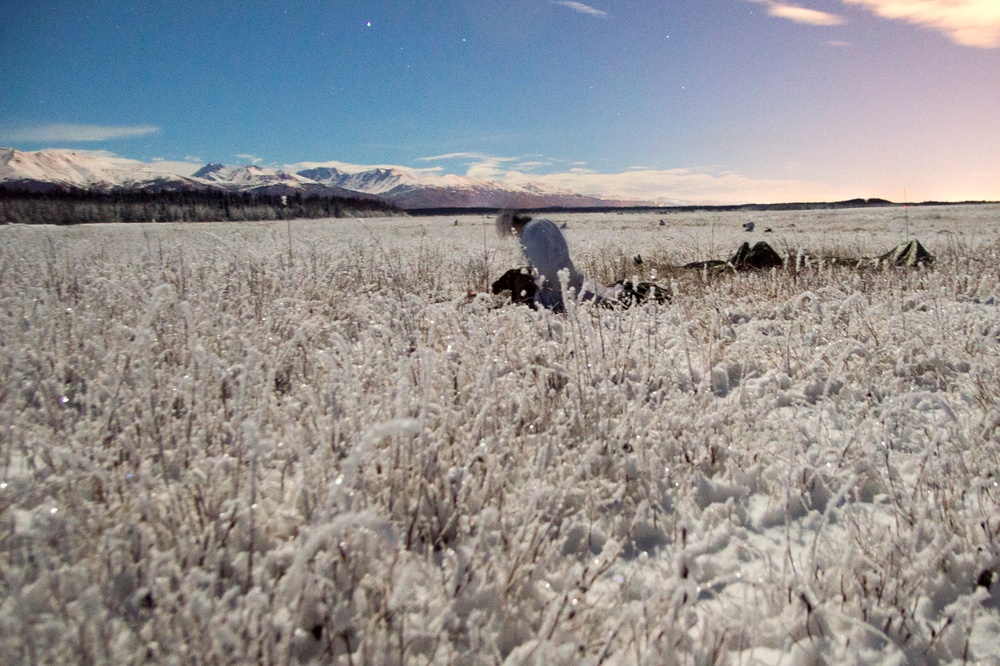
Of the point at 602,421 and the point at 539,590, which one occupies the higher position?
the point at 602,421

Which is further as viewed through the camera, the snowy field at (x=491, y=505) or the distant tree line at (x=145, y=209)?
the distant tree line at (x=145, y=209)

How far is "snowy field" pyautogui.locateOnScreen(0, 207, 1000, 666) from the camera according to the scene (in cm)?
135

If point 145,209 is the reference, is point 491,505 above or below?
below

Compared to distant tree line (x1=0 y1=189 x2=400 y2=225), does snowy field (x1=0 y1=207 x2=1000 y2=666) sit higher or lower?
lower

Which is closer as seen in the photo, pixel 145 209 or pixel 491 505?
pixel 491 505

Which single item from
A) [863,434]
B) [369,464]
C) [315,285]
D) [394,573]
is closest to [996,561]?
[863,434]

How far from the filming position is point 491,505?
1879 millimetres

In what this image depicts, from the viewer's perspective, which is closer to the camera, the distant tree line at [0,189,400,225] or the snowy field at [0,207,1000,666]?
the snowy field at [0,207,1000,666]

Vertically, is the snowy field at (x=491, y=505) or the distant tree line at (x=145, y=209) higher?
the distant tree line at (x=145, y=209)

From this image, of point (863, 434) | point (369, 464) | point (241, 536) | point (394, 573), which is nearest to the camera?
point (394, 573)

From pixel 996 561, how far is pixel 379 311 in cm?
366

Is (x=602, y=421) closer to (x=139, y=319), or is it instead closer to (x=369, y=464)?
(x=369, y=464)

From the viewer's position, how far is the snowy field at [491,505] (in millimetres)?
1347

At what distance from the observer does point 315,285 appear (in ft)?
15.7
